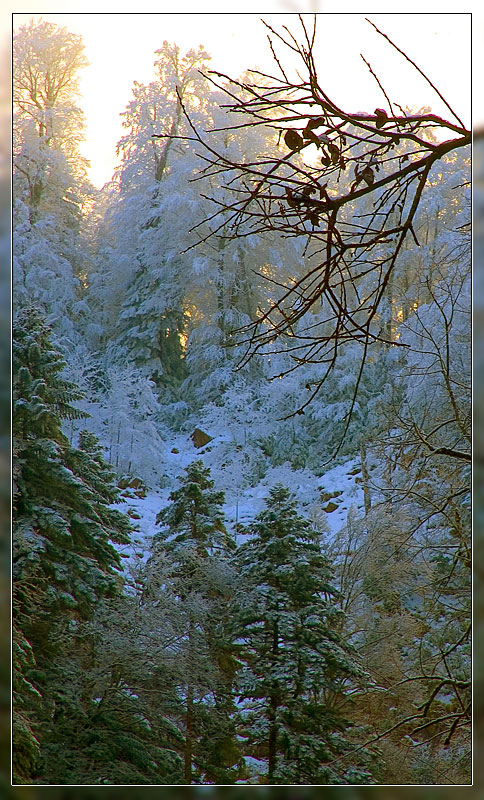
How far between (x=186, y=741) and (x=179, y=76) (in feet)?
7.85

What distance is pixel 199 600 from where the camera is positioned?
270 cm

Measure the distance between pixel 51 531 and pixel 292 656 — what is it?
0.99 metres

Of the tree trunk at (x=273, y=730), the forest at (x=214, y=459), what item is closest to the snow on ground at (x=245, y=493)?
the forest at (x=214, y=459)

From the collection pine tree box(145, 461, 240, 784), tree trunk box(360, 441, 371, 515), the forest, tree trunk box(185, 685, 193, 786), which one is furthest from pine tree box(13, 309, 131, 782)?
tree trunk box(360, 441, 371, 515)

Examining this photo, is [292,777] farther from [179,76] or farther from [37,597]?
[179,76]

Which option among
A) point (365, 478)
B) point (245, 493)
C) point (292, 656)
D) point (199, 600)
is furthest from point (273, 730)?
point (365, 478)

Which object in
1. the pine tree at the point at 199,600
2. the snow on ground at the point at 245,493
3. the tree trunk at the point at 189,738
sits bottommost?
the tree trunk at the point at 189,738

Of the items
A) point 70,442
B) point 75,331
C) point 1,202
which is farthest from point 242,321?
point 1,202

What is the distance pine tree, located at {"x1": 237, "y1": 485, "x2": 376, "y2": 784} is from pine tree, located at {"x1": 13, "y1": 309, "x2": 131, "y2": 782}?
536mm

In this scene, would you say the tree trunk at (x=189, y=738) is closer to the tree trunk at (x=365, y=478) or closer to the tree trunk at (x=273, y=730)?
the tree trunk at (x=273, y=730)

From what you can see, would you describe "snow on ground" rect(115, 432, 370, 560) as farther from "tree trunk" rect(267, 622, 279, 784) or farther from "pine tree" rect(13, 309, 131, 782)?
"tree trunk" rect(267, 622, 279, 784)

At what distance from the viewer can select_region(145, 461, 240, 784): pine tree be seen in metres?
2.60

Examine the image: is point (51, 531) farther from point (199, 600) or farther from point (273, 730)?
point (273, 730)

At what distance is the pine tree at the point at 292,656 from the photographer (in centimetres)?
256
